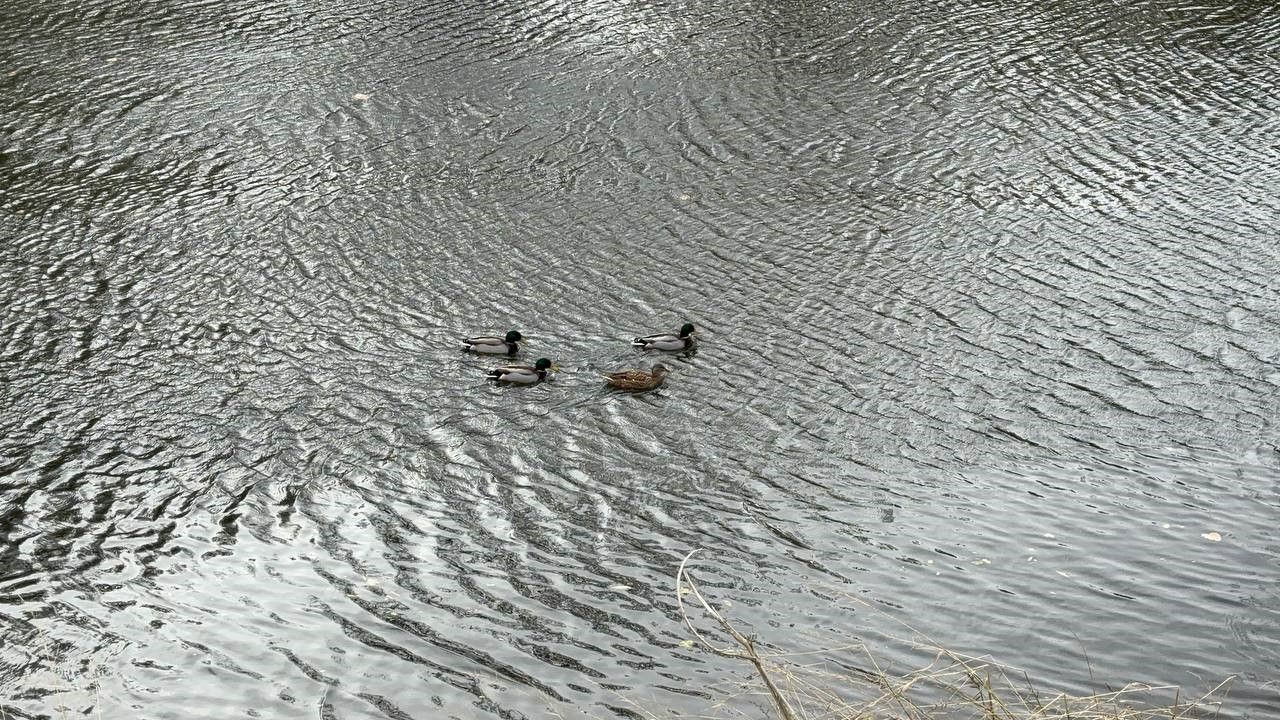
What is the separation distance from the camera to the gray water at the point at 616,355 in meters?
8.77

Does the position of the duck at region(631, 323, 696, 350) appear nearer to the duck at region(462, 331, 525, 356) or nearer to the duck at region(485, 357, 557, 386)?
the duck at region(485, 357, 557, 386)

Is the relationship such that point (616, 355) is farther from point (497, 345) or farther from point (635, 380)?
point (497, 345)

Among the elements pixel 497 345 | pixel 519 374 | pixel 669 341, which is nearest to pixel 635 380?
pixel 669 341

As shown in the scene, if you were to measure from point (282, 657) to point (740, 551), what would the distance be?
3487 mm

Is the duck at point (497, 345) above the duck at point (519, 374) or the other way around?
above

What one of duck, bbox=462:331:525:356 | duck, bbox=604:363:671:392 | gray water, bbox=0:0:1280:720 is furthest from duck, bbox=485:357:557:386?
duck, bbox=604:363:671:392

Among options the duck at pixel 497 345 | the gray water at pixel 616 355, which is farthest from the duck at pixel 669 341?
the duck at pixel 497 345

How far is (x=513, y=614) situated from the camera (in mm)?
8961

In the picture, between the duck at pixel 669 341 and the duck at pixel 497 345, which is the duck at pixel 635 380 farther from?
the duck at pixel 497 345

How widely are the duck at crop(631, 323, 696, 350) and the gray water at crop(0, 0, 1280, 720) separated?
163 mm

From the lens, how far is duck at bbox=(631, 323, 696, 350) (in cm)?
1327

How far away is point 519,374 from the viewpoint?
41.8 feet

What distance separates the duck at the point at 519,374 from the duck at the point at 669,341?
1124 mm

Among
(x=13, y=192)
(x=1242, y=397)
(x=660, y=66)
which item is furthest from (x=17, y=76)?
(x=1242, y=397)
